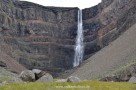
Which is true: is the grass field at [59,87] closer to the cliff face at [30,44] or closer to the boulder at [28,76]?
the boulder at [28,76]

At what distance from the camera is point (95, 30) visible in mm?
198625

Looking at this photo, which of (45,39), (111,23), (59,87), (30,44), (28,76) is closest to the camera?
(59,87)

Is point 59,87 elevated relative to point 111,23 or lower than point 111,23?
lower

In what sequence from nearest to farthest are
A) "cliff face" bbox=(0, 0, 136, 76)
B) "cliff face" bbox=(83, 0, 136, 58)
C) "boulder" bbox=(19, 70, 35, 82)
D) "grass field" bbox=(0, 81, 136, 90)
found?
"grass field" bbox=(0, 81, 136, 90)
"boulder" bbox=(19, 70, 35, 82)
"cliff face" bbox=(83, 0, 136, 58)
"cliff face" bbox=(0, 0, 136, 76)

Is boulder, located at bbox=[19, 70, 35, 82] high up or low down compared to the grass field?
down

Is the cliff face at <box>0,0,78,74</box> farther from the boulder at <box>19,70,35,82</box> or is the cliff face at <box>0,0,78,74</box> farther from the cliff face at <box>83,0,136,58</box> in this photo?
the boulder at <box>19,70,35,82</box>

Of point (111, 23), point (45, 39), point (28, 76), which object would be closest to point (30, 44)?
point (45, 39)

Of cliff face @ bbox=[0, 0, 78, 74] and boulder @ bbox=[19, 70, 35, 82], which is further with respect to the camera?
cliff face @ bbox=[0, 0, 78, 74]

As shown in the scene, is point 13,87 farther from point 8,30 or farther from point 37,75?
point 8,30

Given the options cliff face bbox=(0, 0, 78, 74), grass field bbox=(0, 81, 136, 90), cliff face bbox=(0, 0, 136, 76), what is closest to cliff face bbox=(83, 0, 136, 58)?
cliff face bbox=(0, 0, 136, 76)

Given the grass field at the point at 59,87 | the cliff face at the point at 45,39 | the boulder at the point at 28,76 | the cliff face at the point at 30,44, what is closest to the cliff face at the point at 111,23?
the cliff face at the point at 45,39

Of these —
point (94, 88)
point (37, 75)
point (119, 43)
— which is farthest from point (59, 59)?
point (94, 88)

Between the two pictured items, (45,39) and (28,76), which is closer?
(28,76)

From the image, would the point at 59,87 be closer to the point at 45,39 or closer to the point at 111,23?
the point at 111,23
